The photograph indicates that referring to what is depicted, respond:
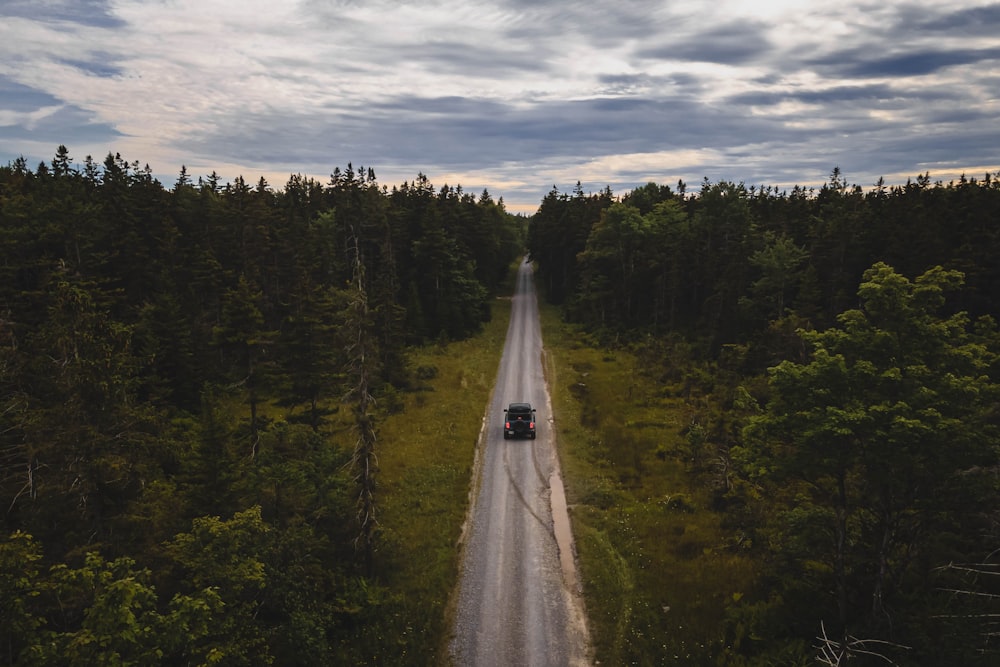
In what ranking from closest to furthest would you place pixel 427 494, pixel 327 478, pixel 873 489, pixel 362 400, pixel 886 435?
pixel 886 435, pixel 873 489, pixel 362 400, pixel 327 478, pixel 427 494

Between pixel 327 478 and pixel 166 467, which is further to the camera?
pixel 166 467

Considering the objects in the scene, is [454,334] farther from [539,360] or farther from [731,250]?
[731,250]

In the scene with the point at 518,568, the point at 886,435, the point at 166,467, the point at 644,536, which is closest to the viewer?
the point at 886,435

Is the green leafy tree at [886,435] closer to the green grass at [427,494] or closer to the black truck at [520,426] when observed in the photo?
the green grass at [427,494]

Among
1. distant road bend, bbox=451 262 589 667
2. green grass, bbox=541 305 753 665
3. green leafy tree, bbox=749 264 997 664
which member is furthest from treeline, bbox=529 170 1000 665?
distant road bend, bbox=451 262 589 667

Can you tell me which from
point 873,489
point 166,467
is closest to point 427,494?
point 166,467

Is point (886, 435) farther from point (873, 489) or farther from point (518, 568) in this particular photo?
point (518, 568)

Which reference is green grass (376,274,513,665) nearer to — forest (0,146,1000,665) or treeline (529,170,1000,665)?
forest (0,146,1000,665)
